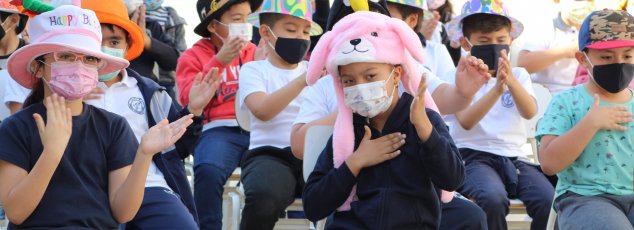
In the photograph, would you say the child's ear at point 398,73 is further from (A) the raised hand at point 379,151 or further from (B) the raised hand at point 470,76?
(B) the raised hand at point 470,76

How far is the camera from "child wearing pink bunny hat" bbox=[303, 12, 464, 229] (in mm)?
3588

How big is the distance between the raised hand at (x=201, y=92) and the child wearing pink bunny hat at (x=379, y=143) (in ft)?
2.03

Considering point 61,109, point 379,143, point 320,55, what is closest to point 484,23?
point 320,55

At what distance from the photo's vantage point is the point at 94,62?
3.62 m

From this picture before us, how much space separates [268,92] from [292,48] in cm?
26

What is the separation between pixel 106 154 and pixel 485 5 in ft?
7.87

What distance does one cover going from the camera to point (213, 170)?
16.9 ft

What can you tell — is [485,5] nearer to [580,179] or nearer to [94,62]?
[580,179]

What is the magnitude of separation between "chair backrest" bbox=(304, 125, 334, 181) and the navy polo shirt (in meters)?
0.76

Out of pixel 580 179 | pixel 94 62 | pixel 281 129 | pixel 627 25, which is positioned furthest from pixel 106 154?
pixel 627 25

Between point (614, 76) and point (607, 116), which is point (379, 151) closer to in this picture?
point (607, 116)

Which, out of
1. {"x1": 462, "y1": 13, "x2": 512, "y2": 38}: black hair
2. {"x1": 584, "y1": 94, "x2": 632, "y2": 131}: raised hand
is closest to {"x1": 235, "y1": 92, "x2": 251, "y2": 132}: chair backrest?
{"x1": 462, "y1": 13, "x2": 512, "y2": 38}: black hair

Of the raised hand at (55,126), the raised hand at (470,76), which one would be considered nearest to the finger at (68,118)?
the raised hand at (55,126)

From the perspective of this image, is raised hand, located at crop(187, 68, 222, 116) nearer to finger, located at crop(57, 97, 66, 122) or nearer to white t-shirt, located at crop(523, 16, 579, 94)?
finger, located at crop(57, 97, 66, 122)
